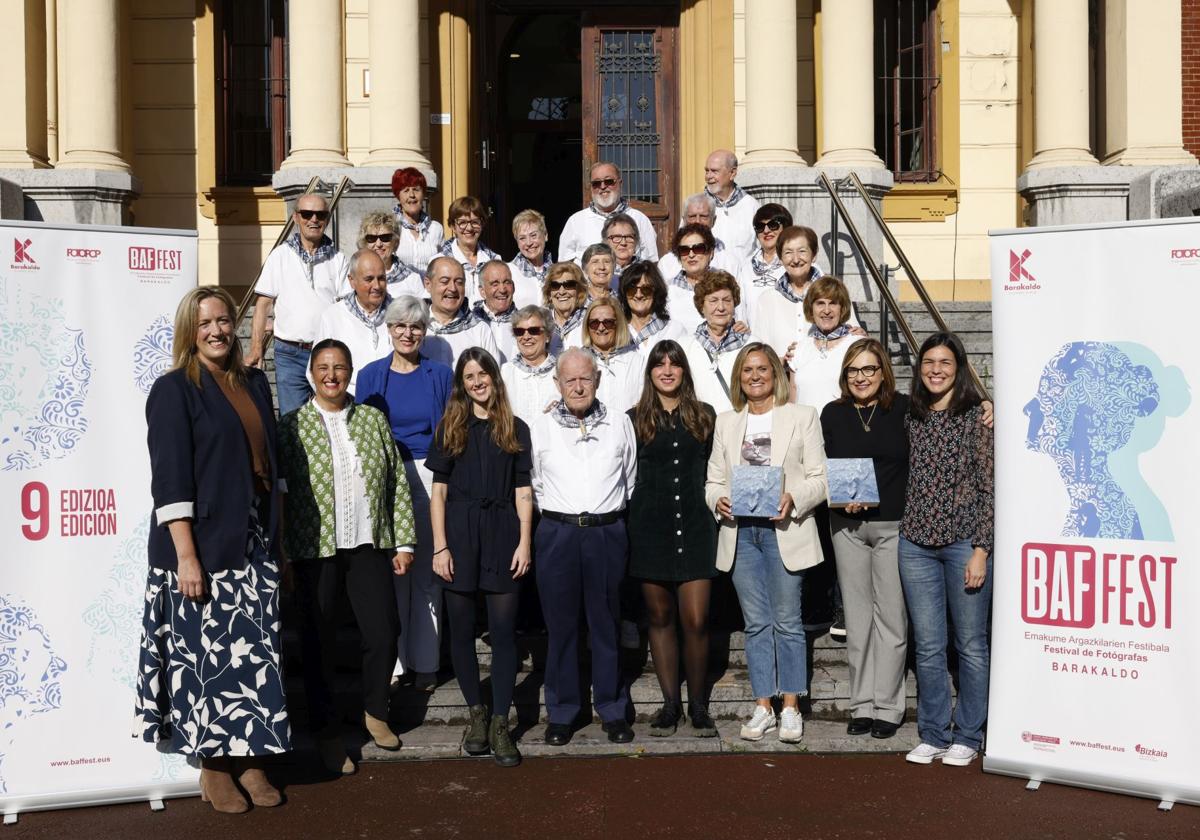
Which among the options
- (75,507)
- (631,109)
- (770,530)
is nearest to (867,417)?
(770,530)

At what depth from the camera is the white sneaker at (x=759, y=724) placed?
729 cm

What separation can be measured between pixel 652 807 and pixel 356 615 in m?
1.76

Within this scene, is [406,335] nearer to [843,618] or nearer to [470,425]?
[470,425]

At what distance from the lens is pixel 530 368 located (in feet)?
25.5

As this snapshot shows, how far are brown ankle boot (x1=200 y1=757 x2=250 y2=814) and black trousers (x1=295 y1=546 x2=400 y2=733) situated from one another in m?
0.78

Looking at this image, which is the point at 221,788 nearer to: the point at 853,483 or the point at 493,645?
the point at 493,645

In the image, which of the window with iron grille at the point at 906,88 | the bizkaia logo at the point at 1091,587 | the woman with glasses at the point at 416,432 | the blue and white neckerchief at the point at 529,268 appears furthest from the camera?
the window with iron grille at the point at 906,88

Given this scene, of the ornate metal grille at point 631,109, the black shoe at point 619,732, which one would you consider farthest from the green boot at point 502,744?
the ornate metal grille at point 631,109

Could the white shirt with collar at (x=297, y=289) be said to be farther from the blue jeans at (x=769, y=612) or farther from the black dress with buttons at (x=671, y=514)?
the blue jeans at (x=769, y=612)

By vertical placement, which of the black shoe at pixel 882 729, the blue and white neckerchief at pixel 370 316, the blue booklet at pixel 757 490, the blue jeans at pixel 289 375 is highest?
the blue and white neckerchief at pixel 370 316

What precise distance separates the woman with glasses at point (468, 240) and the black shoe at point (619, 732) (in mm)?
3080

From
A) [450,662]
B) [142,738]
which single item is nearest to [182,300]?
[142,738]

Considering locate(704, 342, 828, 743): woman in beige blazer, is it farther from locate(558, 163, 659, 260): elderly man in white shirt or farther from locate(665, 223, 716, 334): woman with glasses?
locate(558, 163, 659, 260): elderly man in white shirt

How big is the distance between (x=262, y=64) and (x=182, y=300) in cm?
902
